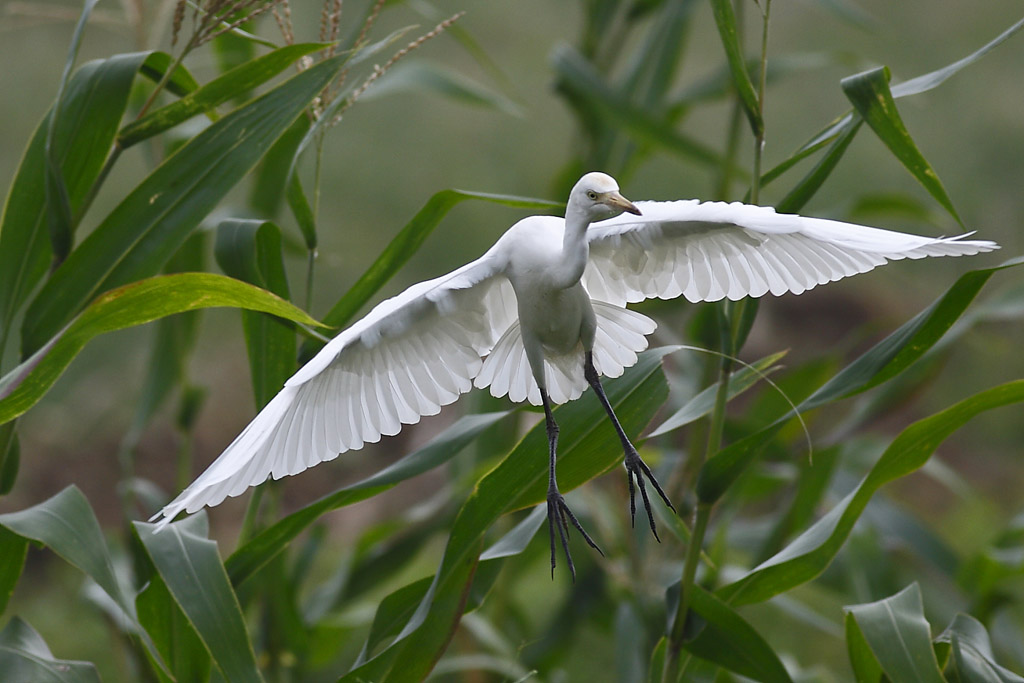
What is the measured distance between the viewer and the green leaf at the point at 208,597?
2.44 feet

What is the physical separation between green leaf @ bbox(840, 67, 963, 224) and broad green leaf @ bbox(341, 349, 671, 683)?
0.26 metres

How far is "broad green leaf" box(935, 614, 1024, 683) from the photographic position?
0.75m

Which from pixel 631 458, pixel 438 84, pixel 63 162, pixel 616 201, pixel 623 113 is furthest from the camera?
pixel 438 84

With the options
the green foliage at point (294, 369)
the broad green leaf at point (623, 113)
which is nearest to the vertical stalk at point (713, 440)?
the green foliage at point (294, 369)

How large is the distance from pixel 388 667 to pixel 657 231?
1.49ft

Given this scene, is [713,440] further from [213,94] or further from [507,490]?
[213,94]

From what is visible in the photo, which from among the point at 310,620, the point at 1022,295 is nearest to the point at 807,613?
the point at 1022,295

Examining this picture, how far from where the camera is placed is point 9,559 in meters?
0.81

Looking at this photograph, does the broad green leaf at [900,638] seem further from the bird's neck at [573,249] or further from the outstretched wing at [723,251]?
the bird's neck at [573,249]

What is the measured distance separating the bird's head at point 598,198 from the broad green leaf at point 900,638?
431 millimetres

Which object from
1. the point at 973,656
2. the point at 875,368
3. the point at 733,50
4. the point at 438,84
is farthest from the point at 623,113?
the point at 973,656

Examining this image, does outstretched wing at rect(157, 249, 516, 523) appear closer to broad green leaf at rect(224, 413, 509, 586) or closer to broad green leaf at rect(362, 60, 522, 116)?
broad green leaf at rect(224, 413, 509, 586)

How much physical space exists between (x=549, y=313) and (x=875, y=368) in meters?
0.32

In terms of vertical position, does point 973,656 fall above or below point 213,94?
below
